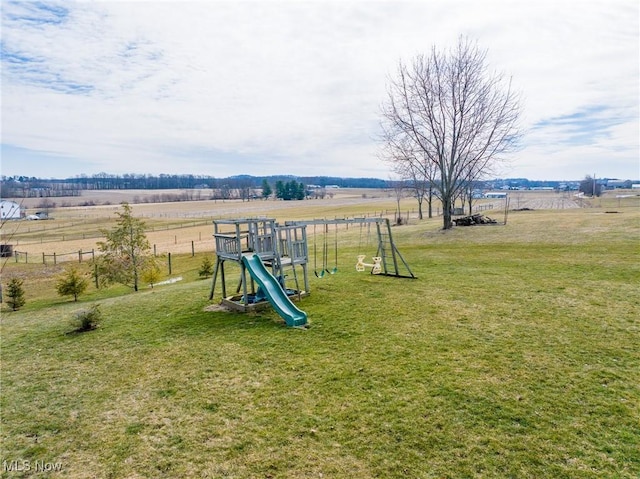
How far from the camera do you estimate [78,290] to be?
1369 cm

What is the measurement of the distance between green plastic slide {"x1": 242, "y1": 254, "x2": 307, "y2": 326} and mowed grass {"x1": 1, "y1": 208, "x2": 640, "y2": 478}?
0.40 metres

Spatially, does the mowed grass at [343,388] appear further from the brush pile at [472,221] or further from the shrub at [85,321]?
the brush pile at [472,221]

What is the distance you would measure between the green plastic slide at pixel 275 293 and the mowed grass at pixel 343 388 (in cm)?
40

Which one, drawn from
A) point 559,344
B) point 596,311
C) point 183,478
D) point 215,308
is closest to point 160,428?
point 183,478

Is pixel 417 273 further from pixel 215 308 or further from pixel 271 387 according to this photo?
pixel 271 387

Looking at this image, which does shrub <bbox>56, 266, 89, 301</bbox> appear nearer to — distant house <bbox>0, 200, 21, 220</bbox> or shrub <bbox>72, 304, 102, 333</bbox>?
distant house <bbox>0, 200, 21, 220</bbox>

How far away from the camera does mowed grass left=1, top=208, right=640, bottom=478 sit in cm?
412

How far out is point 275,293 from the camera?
9.04 m

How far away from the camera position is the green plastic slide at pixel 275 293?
8289 mm

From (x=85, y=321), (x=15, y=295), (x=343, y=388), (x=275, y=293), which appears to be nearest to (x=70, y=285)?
(x=15, y=295)

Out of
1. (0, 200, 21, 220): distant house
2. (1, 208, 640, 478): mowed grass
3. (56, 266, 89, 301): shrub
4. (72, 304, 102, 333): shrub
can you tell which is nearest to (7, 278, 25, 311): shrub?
(56, 266, 89, 301): shrub

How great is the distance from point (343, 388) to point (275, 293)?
3.85m

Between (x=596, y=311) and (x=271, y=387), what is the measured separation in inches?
286

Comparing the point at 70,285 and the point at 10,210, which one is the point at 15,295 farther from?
the point at 10,210
